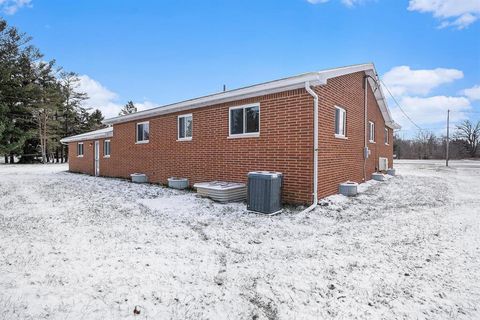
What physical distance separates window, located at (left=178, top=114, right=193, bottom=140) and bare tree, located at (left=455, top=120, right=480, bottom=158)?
2763 inches

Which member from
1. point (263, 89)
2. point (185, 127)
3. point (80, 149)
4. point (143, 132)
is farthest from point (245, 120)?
point (80, 149)

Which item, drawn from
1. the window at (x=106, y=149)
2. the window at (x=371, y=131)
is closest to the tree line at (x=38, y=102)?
the window at (x=106, y=149)

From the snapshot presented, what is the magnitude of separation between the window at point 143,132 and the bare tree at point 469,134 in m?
70.6

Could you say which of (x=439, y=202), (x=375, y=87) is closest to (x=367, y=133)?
(x=375, y=87)

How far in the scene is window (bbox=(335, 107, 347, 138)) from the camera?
9.05 meters

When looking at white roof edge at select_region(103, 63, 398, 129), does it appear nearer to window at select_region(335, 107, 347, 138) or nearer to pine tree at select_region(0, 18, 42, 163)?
window at select_region(335, 107, 347, 138)

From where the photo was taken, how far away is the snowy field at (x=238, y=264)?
2.65 metres

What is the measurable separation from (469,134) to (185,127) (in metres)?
73.0

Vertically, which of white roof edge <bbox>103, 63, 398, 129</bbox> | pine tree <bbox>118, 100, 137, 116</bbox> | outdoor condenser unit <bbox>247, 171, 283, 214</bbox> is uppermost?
pine tree <bbox>118, 100, 137, 116</bbox>

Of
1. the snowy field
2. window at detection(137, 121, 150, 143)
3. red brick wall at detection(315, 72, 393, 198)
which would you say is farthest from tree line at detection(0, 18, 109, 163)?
red brick wall at detection(315, 72, 393, 198)

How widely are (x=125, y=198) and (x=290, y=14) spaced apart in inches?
404

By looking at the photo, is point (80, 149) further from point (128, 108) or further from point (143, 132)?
point (128, 108)

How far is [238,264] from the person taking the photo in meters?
3.72

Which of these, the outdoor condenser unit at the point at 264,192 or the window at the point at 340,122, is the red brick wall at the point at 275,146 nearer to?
the window at the point at 340,122
